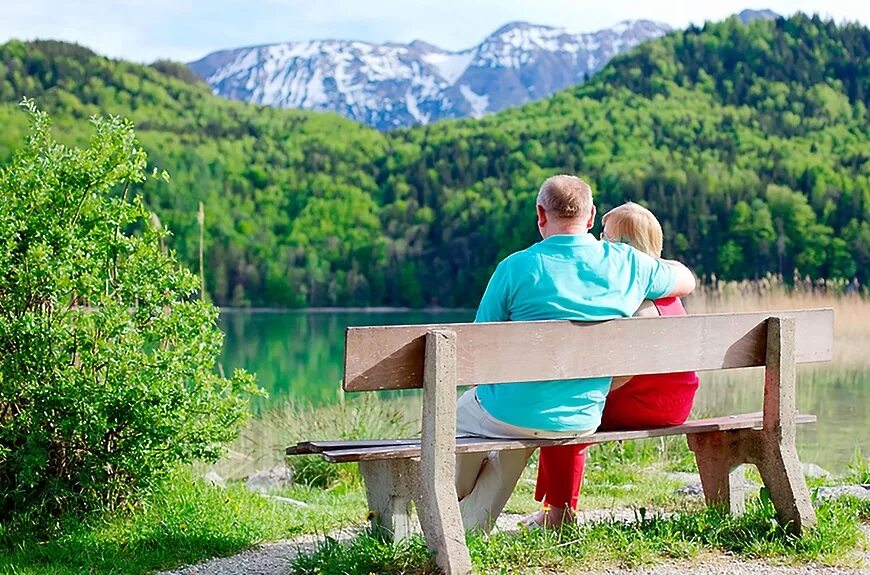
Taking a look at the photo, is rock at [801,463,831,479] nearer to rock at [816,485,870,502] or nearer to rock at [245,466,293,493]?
rock at [816,485,870,502]

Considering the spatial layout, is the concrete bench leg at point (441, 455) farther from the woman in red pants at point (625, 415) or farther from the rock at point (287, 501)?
the rock at point (287, 501)

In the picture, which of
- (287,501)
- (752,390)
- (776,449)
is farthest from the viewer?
(752,390)

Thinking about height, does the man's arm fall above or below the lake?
above

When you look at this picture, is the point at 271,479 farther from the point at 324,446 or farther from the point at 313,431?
the point at 324,446

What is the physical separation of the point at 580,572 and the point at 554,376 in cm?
66

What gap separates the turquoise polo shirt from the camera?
4.00 m

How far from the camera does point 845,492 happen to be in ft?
16.9

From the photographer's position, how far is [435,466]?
367 centimetres

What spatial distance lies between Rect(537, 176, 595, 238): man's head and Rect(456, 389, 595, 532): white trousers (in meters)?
0.69

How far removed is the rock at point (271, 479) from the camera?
7286 millimetres

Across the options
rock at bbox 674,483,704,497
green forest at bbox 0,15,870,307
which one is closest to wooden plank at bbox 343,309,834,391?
rock at bbox 674,483,704,497

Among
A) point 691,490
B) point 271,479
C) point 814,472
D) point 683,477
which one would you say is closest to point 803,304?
point 814,472

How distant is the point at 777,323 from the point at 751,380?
952 cm

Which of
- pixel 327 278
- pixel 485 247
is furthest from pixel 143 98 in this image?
pixel 485 247
